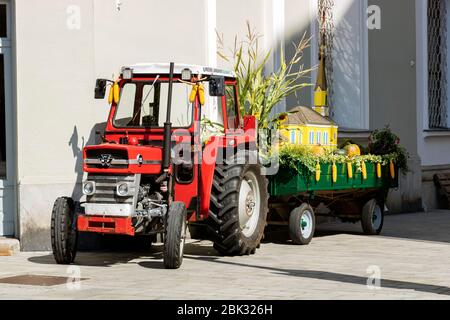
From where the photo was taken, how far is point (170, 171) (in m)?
11.2

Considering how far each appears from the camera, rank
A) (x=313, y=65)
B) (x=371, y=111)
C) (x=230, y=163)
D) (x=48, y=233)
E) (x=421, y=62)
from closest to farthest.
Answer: (x=230, y=163) → (x=48, y=233) → (x=313, y=65) → (x=371, y=111) → (x=421, y=62)

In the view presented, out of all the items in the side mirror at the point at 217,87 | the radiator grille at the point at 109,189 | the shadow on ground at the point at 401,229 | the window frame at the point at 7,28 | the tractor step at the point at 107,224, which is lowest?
the shadow on ground at the point at 401,229

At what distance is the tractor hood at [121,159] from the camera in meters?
10.9

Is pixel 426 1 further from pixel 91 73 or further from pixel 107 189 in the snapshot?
pixel 107 189

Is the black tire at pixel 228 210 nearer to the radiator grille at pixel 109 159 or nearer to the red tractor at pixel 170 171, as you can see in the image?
the red tractor at pixel 170 171

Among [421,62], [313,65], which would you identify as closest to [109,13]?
[313,65]

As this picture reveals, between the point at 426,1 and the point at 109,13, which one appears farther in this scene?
the point at 426,1

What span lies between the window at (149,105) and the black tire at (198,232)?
1.41 meters

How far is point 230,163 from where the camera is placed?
11828mm

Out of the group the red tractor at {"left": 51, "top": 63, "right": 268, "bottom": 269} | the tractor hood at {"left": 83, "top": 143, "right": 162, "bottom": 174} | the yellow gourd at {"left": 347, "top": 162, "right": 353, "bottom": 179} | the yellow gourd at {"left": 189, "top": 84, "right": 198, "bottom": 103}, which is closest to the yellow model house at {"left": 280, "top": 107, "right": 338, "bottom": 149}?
the yellow gourd at {"left": 347, "top": 162, "right": 353, "bottom": 179}

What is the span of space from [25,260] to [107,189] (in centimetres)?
168

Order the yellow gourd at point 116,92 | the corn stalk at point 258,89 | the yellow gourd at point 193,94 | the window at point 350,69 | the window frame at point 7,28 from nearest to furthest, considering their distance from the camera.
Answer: the yellow gourd at point 193,94 → the yellow gourd at point 116,92 → the window frame at point 7,28 → the corn stalk at point 258,89 → the window at point 350,69

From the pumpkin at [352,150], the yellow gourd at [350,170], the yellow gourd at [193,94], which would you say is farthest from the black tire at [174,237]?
the pumpkin at [352,150]

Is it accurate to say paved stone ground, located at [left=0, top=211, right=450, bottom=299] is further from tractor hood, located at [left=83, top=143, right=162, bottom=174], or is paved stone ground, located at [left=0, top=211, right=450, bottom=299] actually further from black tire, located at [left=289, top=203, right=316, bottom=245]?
tractor hood, located at [left=83, top=143, right=162, bottom=174]
